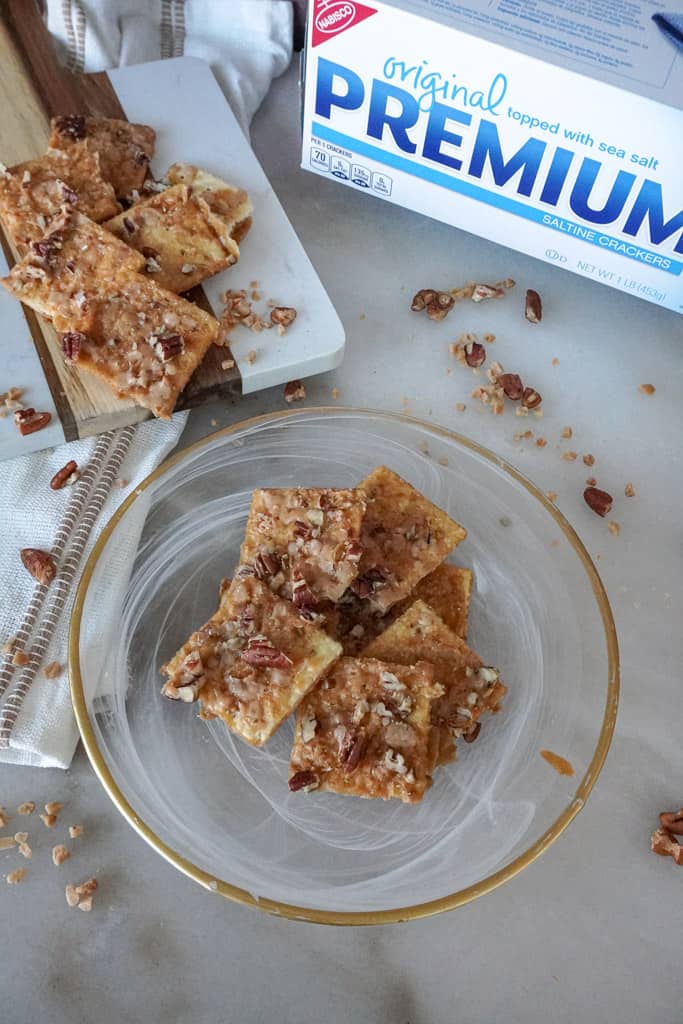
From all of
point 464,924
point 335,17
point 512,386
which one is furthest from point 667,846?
point 335,17

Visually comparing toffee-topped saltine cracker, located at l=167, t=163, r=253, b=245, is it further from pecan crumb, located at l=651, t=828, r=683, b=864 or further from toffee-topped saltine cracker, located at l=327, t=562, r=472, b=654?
pecan crumb, located at l=651, t=828, r=683, b=864

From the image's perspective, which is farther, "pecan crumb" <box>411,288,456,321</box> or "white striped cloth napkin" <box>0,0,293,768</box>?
"pecan crumb" <box>411,288,456,321</box>

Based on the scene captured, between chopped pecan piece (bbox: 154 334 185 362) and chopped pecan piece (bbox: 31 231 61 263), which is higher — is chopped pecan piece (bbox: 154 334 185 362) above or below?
below

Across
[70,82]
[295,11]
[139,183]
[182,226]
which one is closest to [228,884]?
[182,226]

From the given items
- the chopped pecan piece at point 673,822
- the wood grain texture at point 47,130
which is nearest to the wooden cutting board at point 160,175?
the wood grain texture at point 47,130

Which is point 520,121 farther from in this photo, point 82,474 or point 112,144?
point 82,474

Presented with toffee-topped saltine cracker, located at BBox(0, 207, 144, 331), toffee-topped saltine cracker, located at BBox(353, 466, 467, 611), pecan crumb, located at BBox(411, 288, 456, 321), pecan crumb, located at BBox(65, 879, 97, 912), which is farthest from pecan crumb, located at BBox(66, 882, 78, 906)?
pecan crumb, located at BBox(411, 288, 456, 321)

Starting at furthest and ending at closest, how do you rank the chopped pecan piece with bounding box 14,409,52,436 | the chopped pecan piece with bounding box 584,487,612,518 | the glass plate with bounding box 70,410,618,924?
1. the chopped pecan piece with bounding box 584,487,612,518
2. the chopped pecan piece with bounding box 14,409,52,436
3. the glass plate with bounding box 70,410,618,924
